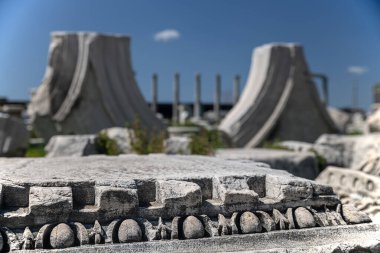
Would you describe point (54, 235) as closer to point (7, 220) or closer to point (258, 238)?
point (7, 220)

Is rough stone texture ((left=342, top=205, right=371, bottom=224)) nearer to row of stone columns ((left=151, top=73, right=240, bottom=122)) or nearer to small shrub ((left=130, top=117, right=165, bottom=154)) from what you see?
small shrub ((left=130, top=117, right=165, bottom=154))

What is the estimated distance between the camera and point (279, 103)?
11.4 metres

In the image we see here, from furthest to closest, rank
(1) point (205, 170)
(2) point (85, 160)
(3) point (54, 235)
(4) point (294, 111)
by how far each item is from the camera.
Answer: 1. (4) point (294, 111)
2. (2) point (85, 160)
3. (1) point (205, 170)
4. (3) point (54, 235)

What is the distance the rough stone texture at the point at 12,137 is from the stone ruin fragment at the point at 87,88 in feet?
6.26

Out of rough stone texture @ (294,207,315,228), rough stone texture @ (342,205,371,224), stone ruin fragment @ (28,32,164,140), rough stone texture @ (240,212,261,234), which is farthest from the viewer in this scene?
stone ruin fragment @ (28,32,164,140)

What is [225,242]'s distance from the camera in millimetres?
2375

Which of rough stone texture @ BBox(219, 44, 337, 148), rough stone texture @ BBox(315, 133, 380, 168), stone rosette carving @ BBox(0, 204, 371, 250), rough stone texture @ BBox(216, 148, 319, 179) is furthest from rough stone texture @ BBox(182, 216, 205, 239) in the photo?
→ rough stone texture @ BBox(219, 44, 337, 148)

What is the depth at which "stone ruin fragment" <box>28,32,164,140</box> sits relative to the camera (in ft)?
33.4

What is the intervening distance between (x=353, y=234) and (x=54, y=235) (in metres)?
1.52

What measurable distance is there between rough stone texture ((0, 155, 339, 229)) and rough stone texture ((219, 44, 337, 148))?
798 centimetres

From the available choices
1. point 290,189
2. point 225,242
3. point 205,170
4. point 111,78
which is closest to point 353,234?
point 290,189

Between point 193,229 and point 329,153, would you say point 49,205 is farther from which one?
point 329,153

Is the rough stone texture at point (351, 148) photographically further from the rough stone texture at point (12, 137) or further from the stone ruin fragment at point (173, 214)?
the rough stone texture at point (12, 137)

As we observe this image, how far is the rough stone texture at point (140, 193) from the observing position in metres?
2.33
